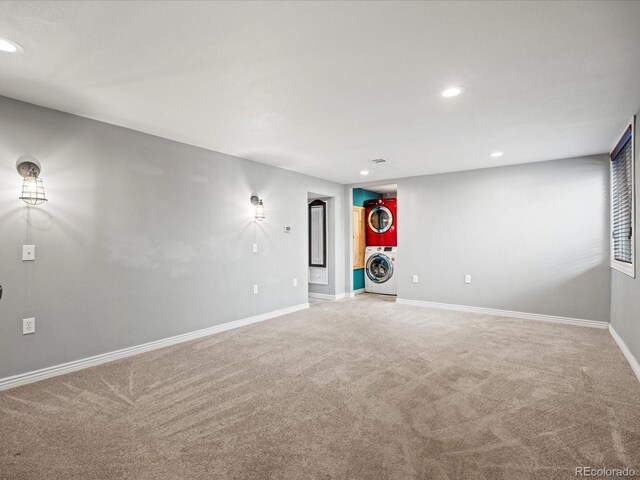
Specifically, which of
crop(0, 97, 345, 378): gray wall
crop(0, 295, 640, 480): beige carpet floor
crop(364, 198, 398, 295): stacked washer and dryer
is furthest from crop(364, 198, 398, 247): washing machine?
crop(0, 295, 640, 480): beige carpet floor

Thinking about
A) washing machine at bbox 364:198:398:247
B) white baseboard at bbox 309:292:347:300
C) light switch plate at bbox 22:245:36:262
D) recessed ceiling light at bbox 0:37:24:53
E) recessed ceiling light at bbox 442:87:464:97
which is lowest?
white baseboard at bbox 309:292:347:300

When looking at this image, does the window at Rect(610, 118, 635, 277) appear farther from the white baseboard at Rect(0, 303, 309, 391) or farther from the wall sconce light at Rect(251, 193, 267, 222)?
the white baseboard at Rect(0, 303, 309, 391)

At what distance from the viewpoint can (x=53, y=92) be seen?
8.66 feet

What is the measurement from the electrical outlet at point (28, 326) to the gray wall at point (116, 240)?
1.3 inches

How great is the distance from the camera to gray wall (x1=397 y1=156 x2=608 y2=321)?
458 centimetres

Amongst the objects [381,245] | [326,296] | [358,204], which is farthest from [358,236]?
[326,296]

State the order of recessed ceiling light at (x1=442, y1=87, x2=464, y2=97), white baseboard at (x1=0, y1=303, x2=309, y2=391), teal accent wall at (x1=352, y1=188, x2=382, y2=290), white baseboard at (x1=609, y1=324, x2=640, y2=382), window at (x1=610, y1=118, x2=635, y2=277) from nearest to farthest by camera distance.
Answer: recessed ceiling light at (x1=442, y1=87, x2=464, y2=97) < white baseboard at (x1=0, y1=303, x2=309, y2=391) < white baseboard at (x1=609, y1=324, x2=640, y2=382) < window at (x1=610, y1=118, x2=635, y2=277) < teal accent wall at (x1=352, y1=188, x2=382, y2=290)

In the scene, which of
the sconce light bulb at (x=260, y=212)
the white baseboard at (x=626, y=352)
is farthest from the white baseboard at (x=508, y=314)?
the sconce light bulb at (x=260, y=212)

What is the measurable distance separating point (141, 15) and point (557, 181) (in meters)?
5.23

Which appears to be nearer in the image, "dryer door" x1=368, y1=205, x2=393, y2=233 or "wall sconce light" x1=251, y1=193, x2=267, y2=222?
"wall sconce light" x1=251, y1=193, x2=267, y2=222

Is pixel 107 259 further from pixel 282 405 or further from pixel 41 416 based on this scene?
pixel 282 405

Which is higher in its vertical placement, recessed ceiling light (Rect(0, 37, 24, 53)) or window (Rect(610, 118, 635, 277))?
recessed ceiling light (Rect(0, 37, 24, 53))

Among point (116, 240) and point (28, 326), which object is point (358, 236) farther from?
point (28, 326)

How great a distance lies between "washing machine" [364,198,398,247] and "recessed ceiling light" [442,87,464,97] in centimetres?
446
